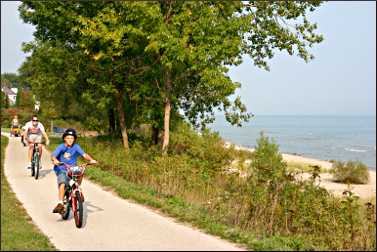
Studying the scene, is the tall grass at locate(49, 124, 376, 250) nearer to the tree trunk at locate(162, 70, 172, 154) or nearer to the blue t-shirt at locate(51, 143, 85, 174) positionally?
the blue t-shirt at locate(51, 143, 85, 174)

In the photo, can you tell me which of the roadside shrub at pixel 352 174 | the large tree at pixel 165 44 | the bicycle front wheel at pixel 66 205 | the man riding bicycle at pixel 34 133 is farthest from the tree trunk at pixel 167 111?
the roadside shrub at pixel 352 174

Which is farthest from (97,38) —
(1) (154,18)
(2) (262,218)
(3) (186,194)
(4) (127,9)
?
(2) (262,218)

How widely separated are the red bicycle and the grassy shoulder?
678 millimetres

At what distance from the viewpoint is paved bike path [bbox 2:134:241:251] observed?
7.60 m

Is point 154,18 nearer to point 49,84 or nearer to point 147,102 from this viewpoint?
point 147,102

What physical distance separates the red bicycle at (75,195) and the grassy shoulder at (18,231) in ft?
2.22

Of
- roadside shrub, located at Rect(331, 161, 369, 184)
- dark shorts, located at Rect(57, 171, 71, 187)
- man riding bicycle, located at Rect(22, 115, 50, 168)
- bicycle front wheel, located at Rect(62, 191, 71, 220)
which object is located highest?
man riding bicycle, located at Rect(22, 115, 50, 168)

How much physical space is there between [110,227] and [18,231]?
5.11 ft

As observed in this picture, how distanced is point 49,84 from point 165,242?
1905 centimetres

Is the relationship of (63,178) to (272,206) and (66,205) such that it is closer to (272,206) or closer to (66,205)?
(66,205)

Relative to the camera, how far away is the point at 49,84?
25.2 meters

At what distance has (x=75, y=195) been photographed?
884cm

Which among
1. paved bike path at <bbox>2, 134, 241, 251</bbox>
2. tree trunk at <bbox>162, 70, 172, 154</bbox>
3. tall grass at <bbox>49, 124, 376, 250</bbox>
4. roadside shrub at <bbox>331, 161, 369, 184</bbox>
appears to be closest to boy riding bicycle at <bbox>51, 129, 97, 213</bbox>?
paved bike path at <bbox>2, 134, 241, 251</bbox>

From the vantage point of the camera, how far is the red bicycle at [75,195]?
343 inches
